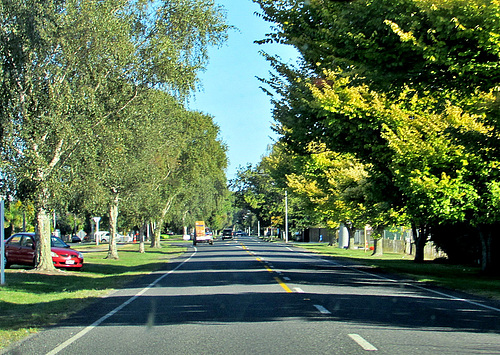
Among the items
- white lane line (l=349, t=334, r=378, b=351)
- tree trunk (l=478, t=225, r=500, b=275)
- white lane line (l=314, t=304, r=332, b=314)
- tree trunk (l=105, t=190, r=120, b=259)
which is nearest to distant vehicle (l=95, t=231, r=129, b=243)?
tree trunk (l=105, t=190, r=120, b=259)

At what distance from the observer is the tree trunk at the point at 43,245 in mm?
25641

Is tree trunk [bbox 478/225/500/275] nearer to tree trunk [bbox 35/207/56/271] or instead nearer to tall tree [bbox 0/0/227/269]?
tall tree [bbox 0/0/227/269]

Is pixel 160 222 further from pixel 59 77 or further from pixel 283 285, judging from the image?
pixel 283 285

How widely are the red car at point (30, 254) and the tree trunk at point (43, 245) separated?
149cm

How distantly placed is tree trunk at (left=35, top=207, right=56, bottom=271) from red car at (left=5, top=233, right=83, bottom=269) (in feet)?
4.88

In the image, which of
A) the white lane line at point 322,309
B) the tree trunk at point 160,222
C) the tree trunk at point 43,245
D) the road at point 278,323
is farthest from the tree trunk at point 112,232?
the white lane line at point 322,309

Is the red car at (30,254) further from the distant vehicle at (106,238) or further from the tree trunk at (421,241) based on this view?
the distant vehicle at (106,238)

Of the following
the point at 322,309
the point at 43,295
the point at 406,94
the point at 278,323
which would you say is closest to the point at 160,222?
the point at 43,295

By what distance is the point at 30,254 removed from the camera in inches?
1107

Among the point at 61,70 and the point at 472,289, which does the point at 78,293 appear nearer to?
the point at 61,70

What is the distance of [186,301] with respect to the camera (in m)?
14.9

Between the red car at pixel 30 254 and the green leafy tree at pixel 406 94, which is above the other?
the green leafy tree at pixel 406 94

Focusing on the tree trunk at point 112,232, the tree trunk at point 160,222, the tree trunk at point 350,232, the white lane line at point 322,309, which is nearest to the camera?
the white lane line at point 322,309

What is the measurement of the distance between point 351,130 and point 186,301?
28.6 ft
